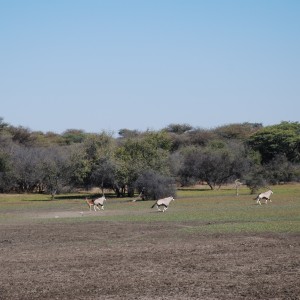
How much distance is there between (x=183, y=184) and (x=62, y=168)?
2009 cm

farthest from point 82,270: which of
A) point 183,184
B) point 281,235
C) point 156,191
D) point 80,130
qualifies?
point 80,130

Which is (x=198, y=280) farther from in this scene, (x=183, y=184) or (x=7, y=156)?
(x=183, y=184)

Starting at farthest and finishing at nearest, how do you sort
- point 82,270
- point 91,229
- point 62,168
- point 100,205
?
point 62,168, point 100,205, point 91,229, point 82,270

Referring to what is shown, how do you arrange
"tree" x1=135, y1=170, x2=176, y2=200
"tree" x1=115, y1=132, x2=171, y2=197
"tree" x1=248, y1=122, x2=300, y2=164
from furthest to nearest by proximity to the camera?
"tree" x1=248, y1=122, x2=300, y2=164
"tree" x1=115, y1=132, x2=171, y2=197
"tree" x1=135, y1=170, x2=176, y2=200

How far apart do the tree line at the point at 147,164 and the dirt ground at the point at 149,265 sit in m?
36.1

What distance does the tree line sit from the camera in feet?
220

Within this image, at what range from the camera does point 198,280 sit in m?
16.3

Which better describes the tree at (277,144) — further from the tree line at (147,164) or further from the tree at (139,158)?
the tree at (139,158)

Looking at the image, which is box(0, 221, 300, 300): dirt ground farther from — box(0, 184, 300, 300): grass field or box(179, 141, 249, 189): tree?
box(179, 141, 249, 189): tree

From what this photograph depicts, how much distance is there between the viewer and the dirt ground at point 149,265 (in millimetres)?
15086

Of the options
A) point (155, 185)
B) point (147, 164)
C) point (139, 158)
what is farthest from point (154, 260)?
point (139, 158)

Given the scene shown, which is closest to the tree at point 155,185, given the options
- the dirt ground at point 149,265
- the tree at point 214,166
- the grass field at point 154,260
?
the tree at point 214,166

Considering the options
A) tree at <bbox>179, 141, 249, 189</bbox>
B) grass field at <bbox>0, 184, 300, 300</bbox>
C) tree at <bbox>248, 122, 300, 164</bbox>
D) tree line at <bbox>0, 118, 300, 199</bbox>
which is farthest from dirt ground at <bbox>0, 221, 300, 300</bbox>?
tree at <bbox>248, 122, 300, 164</bbox>

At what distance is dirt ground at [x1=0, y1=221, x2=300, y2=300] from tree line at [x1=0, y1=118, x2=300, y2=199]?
118 ft
